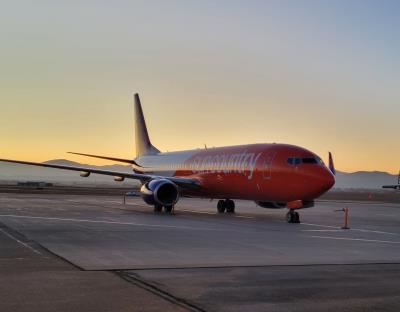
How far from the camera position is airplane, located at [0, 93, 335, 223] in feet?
69.4

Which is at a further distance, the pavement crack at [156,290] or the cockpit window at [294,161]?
the cockpit window at [294,161]

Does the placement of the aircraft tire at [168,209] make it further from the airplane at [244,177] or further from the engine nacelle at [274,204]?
the engine nacelle at [274,204]

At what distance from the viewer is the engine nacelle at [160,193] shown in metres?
25.8

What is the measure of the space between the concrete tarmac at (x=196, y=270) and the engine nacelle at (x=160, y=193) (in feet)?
31.8

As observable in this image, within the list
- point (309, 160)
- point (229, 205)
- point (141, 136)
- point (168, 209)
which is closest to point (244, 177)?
point (309, 160)

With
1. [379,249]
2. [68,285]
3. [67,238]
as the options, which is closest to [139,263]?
[68,285]

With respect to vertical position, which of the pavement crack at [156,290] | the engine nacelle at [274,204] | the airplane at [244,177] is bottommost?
the pavement crack at [156,290]

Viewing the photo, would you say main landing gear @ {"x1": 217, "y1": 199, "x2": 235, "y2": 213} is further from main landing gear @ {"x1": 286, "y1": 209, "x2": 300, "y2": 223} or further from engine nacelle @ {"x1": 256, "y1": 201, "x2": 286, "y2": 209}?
main landing gear @ {"x1": 286, "y1": 209, "x2": 300, "y2": 223}

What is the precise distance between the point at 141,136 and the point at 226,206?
1541 cm

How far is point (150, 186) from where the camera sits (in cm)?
2623

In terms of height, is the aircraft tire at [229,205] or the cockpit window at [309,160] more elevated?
the cockpit window at [309,160]

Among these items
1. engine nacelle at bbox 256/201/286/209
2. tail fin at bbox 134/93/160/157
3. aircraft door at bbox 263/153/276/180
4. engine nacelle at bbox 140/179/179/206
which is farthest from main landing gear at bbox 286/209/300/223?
tail fin at bbox 134/93/160/157

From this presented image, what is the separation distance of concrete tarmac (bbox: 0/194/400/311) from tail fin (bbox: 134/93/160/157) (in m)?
24.7

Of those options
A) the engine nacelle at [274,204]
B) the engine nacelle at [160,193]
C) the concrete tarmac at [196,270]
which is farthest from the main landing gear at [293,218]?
the engine nacelle at [160,193]
